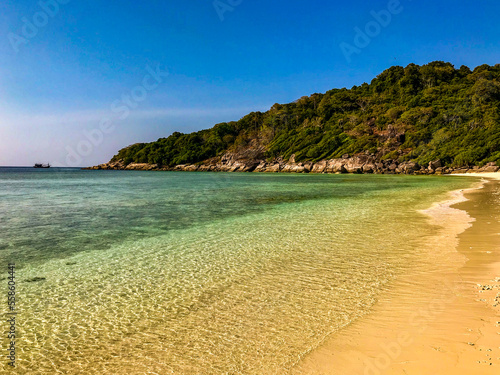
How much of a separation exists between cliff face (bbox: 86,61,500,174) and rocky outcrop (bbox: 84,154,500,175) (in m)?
0.29

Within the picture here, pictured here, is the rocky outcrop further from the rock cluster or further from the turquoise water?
the turquoise water

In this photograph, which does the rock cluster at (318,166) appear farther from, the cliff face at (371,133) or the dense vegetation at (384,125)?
the dense vegetation at (384,125)

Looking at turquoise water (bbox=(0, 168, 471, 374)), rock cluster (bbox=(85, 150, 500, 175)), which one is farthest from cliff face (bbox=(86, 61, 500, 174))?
turquoise water (bbox=(0, 168, 471, 374))

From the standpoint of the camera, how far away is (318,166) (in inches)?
4117

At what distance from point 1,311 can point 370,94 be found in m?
162

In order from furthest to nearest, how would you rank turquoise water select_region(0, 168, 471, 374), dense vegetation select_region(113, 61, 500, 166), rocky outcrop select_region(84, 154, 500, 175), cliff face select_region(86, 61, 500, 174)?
dense vegetation select_region(113, 61, 500, 166) < cliff face select_region(86, 61, 500, 174) < rocky outcrop select_region(84, 154, 500, 175) < turquoise water select_region(0, 168, 471, 374)

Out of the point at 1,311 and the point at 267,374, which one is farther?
the point at 1,311

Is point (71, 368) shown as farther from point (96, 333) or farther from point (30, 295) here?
point (30, 295)

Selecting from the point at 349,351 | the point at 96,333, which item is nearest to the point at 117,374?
the point at 96,333

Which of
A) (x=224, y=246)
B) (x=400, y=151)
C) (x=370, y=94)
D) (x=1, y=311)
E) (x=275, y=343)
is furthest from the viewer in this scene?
(x=370, y=94)

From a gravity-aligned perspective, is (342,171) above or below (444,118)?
below

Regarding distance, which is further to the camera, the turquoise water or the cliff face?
the cliff face

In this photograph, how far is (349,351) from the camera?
3.83 meters

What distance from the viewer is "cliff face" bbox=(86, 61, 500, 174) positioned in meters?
80.9
